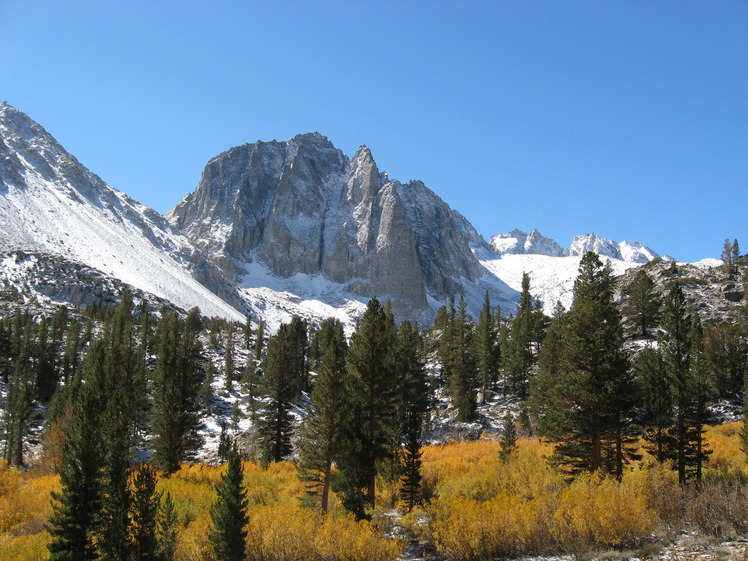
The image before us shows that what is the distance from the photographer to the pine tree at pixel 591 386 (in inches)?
932

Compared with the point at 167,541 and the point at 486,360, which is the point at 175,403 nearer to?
the point at 167,541

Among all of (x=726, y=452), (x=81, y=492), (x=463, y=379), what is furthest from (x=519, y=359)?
(x=81, y=492)

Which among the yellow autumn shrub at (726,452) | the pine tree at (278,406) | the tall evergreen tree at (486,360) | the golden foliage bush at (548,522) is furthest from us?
the tall evergreen tree at (486,360)

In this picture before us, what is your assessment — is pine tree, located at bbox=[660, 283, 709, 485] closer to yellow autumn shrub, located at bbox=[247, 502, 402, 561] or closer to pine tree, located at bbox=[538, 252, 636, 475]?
pine tree, located at bbox=[538, 252, 636, 475]

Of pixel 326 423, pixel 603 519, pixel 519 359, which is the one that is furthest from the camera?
pixel 519 359

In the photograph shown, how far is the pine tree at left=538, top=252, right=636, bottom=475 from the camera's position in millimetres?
23672

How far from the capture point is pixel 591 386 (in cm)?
2420

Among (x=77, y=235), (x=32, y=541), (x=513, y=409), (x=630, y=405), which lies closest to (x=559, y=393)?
(x=630, y=405)

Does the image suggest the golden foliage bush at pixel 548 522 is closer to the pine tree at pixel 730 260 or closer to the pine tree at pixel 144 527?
the pine tree at pixel 144 527

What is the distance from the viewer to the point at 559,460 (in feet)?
84.4

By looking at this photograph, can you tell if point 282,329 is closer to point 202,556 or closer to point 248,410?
point 248,410

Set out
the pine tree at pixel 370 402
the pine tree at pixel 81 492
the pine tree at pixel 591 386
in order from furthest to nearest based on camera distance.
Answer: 1. the pine tree at pixel 591 386
2. the pine tree at pixel 370 402
3. the pine tree at pixel 81 492

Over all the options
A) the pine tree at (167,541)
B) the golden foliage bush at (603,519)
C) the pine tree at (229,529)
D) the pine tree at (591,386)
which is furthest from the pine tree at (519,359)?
the pine tree at (167,541)

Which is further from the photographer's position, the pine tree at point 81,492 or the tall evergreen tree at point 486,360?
the tall evergreen tree at point 486,360
